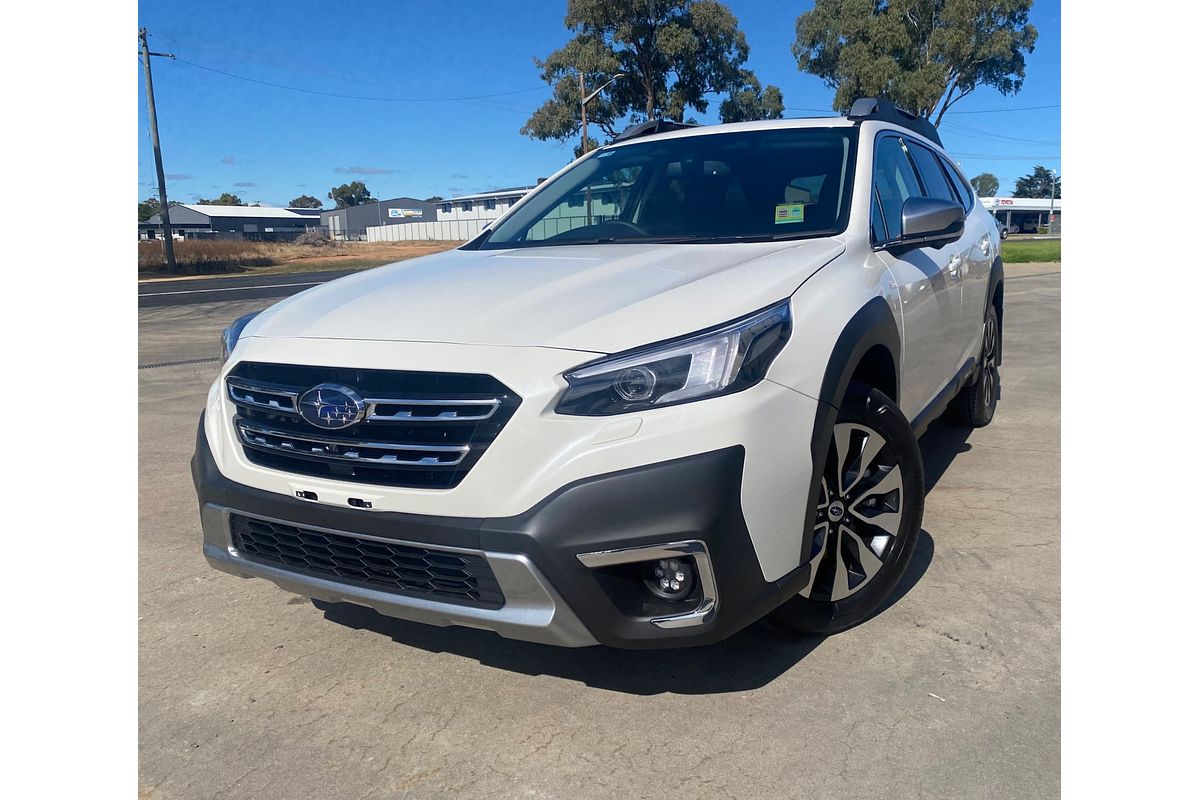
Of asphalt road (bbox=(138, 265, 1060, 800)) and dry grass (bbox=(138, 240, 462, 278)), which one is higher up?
dry grass (bbox=(138, 240, 462, 278))

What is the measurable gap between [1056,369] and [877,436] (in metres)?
5.55

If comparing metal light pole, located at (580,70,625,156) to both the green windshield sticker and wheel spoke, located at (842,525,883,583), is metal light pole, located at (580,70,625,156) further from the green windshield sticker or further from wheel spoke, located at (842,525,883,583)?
wheel spoke, located at (842,525,883,583)

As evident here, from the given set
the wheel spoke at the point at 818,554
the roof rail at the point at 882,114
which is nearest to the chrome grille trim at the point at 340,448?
the wheel spoke at the point at 818,554

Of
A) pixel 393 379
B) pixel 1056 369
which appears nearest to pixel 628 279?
pixel 393 379

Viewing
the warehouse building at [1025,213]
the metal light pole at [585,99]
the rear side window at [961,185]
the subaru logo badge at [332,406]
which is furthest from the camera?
the warehouse building at [1025,213]

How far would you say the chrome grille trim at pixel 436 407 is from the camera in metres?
2.29

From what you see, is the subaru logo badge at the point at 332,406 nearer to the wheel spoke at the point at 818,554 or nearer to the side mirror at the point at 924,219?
the wheel spoke at the point at 818,554

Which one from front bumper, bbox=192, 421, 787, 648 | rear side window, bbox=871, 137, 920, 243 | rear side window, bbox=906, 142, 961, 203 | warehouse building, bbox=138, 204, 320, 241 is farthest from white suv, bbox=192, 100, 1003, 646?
warehouse building, bbox=138, 204, 320, 241

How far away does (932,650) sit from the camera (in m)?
2.88

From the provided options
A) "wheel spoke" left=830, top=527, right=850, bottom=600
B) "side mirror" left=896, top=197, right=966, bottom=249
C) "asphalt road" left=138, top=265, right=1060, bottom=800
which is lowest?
"asphalt road" left=138, top=265, right=1060, bottom=800

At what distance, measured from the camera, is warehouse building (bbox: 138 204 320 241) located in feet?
282

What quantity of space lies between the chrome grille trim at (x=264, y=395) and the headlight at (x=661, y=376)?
814 mm

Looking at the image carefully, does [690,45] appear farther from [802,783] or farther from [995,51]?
[802,783]

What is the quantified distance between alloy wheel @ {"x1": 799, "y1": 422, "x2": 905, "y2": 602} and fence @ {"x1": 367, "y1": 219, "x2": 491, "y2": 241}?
6750 centimetres
